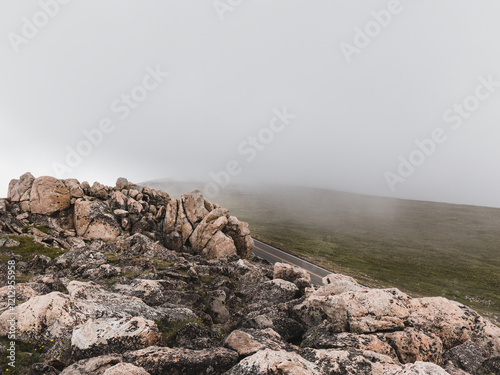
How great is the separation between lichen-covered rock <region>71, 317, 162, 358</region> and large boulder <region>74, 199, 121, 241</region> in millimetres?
46564

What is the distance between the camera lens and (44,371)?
10.8 meters

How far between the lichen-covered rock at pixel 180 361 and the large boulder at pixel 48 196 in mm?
57999

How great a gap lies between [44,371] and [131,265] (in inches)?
902

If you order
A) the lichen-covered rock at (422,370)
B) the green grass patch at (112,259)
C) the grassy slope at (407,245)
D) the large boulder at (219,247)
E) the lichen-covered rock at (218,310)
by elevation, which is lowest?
the grassy slope at (407,245)

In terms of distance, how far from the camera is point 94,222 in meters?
55.0

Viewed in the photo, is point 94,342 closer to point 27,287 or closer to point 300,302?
point 27,287

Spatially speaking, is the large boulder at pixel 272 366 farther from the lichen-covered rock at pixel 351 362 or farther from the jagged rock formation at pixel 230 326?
the lichen-covered rock at pixel 351 362

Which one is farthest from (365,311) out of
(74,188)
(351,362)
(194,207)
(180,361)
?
(74,188)

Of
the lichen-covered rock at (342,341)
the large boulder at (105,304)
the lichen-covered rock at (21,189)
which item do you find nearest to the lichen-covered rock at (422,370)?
the lichen-covered rock at (342,341)

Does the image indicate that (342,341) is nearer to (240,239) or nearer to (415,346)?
(415,346)

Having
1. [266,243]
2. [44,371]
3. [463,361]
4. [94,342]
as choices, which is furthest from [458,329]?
[266,243]

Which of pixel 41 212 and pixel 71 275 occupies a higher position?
pixel 41 212

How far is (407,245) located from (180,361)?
133592mm

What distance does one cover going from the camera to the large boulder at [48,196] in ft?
179
